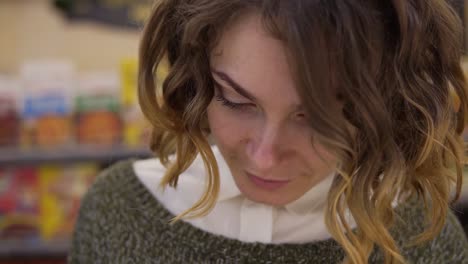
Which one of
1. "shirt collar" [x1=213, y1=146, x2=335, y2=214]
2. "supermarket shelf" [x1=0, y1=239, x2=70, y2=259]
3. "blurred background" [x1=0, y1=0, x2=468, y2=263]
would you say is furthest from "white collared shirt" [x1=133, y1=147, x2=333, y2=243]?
"supermarket shelf" [x1=0, y1=239, x2=70, y2=259]

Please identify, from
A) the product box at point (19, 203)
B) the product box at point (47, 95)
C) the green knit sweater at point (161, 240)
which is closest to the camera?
the green knit sweater at point (161, 240)

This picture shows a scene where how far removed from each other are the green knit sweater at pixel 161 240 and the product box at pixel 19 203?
4.51ft

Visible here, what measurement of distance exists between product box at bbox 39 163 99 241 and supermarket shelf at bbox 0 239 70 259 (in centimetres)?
3

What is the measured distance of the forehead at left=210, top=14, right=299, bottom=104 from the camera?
3.06 feet

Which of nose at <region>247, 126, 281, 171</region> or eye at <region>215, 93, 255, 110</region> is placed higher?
eye at <region>215, 93, 255, 110</region>

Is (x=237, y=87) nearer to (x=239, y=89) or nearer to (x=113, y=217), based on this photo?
(x=239, y=89)

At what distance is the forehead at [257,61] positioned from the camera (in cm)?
93

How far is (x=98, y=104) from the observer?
8.89 ft

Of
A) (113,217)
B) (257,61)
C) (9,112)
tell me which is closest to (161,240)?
(113,217)

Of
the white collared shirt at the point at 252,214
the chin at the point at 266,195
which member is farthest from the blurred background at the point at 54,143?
the chin at the point at 266,195

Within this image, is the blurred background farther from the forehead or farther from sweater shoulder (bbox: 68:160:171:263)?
the forehead

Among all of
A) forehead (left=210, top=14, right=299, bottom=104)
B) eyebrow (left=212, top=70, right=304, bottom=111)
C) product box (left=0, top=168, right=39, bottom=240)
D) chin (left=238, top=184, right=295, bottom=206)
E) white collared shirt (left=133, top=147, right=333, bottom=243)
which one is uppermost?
forehead (left=210, top=14, right=299, bottom=104)

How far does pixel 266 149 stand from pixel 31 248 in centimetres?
207

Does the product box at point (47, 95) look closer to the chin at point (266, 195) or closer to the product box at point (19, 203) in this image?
the product box at point (19, 203)
